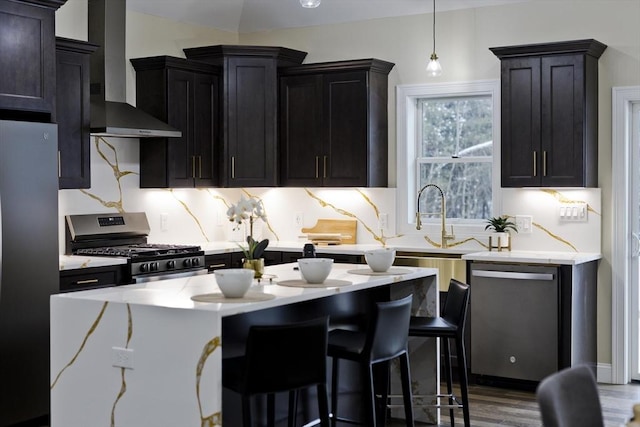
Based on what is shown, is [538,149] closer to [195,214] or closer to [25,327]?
[195,214]

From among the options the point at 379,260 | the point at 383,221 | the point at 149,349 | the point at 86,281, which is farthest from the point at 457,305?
the point at 383,221

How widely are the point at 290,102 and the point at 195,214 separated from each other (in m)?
1.22

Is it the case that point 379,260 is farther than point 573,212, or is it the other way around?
point 573,212

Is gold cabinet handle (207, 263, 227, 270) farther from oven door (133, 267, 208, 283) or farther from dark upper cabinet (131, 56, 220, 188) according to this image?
dark upper cabinet (131, 56, 220, 188)

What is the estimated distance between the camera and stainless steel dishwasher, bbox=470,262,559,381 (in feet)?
18.9

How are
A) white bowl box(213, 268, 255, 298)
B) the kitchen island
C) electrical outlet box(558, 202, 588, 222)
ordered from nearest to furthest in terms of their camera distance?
the kitchen island → white bowl box(213, 268, 255, 298) → electrical outlet box(558, 202, 588, 222)

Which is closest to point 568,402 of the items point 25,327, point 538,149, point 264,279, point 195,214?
point 264,279

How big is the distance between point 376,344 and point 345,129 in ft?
10.5

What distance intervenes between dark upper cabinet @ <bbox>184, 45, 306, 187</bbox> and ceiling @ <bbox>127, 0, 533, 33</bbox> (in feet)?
1.23

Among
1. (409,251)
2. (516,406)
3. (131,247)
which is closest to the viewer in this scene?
(516,406)

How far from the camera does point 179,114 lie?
671 cm

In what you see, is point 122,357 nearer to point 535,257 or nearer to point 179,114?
point 535,257

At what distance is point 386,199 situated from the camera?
701cm

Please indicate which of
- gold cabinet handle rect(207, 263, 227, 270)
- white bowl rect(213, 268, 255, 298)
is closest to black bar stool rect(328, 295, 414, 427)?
white bowl rect(213, 268, 255, 298)
